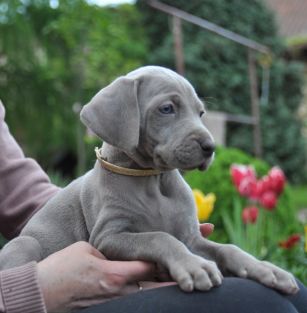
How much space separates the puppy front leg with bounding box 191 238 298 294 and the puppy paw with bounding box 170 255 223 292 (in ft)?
0.44

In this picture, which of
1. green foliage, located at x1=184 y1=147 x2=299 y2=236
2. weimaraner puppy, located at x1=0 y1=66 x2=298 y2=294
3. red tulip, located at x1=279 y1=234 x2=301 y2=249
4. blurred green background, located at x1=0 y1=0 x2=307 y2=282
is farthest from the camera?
blurred green background, located at x1=0 y1=0 x2=307 y2=282

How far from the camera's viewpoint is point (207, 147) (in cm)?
186

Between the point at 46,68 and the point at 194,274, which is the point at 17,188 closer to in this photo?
the point at 194,274

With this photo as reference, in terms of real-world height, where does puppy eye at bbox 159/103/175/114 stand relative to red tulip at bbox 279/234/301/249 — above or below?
above

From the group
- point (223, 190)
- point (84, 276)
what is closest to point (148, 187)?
point (84, 276)

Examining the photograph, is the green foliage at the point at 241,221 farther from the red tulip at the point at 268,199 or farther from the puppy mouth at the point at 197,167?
the puppy mouth at the point at 197,167

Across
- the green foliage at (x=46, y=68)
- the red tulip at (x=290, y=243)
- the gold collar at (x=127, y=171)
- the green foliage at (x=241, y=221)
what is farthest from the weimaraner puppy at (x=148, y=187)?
the green foliage at (x=46, y=68)

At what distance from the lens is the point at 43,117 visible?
922cm

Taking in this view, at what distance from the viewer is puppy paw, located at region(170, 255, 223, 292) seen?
1.74 m

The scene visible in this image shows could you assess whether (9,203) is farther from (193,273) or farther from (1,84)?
(1,84)

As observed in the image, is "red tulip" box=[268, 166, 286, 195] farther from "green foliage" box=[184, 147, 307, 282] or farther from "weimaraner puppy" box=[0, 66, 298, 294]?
"weimaraner puppy" box=[0, 66, 298, 294]

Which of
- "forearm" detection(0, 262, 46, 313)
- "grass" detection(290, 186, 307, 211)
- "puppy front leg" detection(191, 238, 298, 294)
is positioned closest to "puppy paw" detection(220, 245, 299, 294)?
"puppy front leg" detection(191, 238, 298, 294)

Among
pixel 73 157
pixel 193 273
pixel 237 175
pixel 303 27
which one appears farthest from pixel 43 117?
pixel 303 27

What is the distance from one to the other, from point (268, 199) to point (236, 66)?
1161cm
